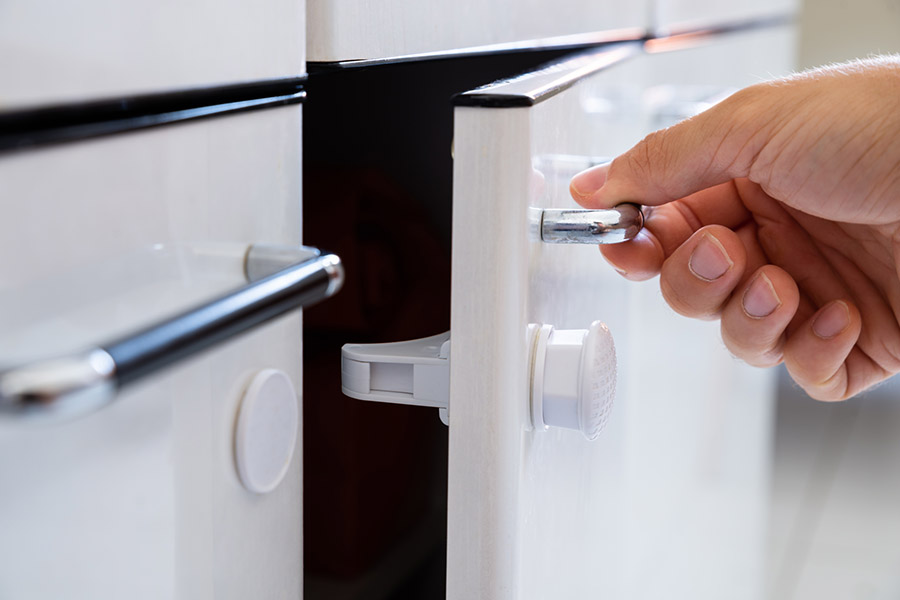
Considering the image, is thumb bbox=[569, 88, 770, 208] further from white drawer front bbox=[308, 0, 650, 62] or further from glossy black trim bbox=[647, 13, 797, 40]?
glossy black trim bbox=[647, 13, 797, 40]

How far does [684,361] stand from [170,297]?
61cm

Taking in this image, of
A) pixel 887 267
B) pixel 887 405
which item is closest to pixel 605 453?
pixel 887 267

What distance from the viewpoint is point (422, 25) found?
1.05 feet

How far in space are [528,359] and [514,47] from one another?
0.68 feet

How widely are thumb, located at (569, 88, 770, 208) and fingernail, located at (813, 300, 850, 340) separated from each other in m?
0.13

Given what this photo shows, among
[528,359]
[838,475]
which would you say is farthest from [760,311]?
[838,475]

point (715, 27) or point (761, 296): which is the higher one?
point (715, 27)

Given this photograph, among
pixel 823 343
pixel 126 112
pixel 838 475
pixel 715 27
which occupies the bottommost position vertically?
pixel 838 475

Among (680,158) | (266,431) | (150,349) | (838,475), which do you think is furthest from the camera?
(838,475)

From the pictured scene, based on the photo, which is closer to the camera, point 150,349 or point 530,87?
point 150,349

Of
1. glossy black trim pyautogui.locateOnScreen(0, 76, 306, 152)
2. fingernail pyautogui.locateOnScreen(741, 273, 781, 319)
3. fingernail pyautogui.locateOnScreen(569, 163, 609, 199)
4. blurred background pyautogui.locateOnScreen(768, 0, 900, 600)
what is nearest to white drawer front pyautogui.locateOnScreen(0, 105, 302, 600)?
glossy black trim pyautogui.locateOnScreen(0, 76, 306, 152)

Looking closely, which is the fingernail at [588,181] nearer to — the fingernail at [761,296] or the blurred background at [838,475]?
the fingernail at [761,296]

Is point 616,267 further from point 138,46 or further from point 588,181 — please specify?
point 138,46

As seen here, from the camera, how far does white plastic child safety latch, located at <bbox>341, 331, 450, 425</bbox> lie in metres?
0.29
